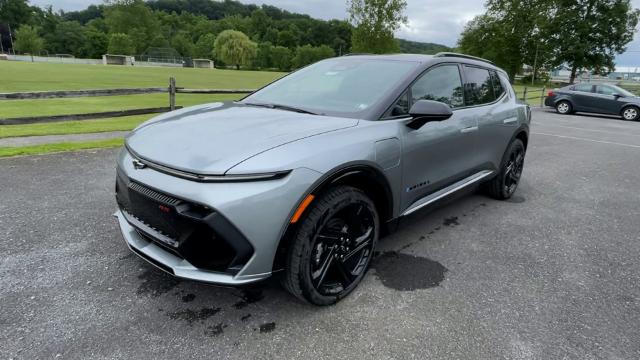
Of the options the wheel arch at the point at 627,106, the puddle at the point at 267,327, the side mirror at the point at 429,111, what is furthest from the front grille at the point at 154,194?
the wheel arch at the point at 627,106

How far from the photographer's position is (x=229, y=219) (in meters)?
1.87

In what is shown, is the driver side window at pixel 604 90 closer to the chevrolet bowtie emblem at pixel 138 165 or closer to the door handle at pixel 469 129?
the door handle at pixel 469 129

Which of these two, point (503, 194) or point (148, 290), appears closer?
point (148, 290)

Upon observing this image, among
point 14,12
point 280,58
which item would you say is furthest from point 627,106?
point 14,12

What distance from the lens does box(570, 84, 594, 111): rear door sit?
16359 mm

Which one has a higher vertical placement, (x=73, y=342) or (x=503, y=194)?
(x=503, y=194)

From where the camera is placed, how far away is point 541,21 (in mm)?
38281

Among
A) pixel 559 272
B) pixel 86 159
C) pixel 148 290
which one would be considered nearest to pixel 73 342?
pixel 148 290

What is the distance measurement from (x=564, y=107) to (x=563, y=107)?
0.04m

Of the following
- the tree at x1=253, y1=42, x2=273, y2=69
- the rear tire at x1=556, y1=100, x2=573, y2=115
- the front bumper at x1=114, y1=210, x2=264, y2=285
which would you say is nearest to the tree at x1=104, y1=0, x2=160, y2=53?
the tree at x1=253, y1=42, x2=273, y2=69

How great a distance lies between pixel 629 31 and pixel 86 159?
43846 millimetres

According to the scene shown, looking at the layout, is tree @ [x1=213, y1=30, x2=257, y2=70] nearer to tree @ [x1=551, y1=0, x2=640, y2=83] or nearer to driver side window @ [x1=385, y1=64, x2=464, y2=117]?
tree @ [x1=551, y1=0, x2=640, y2=83]

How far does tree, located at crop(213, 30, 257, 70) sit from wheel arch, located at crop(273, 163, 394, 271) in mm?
90019

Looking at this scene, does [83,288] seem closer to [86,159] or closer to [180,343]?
[180,343]
